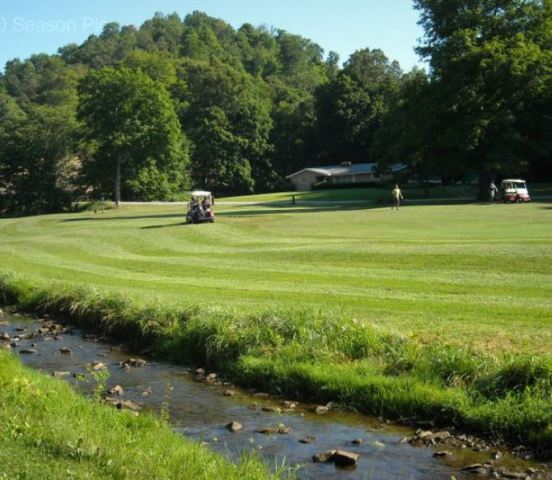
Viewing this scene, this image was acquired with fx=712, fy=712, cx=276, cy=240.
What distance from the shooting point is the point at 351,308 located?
16734mm

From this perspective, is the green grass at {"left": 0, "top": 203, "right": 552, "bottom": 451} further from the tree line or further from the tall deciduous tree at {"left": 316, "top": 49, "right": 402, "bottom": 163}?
the tall deciduous tree at {"left": 316, "top": 49, "right": 402, "bottom": 163}

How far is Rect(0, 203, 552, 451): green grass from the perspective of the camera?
35.7 feet

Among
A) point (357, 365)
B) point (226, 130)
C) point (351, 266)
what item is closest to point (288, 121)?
point (226, 130)

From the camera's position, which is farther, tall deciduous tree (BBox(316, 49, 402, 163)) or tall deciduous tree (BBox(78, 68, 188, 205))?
tall deciduous tree (BBox(316, 49, 402, 163))

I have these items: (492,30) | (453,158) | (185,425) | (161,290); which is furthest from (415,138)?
(185,425)

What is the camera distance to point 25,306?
20812mm

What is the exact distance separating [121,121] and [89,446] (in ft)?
257

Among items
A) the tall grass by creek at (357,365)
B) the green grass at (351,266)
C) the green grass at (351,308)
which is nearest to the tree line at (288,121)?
the green grass at (351,266)

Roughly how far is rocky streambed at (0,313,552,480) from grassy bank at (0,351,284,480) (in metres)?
0.68

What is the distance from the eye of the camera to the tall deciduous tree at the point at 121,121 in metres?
82.3

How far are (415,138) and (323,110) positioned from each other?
51.7 m

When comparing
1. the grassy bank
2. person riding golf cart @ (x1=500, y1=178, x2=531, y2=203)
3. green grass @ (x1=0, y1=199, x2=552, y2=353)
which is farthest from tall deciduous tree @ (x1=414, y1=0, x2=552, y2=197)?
the grassy bank

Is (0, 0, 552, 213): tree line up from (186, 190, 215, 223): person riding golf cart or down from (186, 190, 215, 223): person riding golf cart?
up

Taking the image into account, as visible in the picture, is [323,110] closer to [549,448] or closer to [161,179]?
[161,179]
